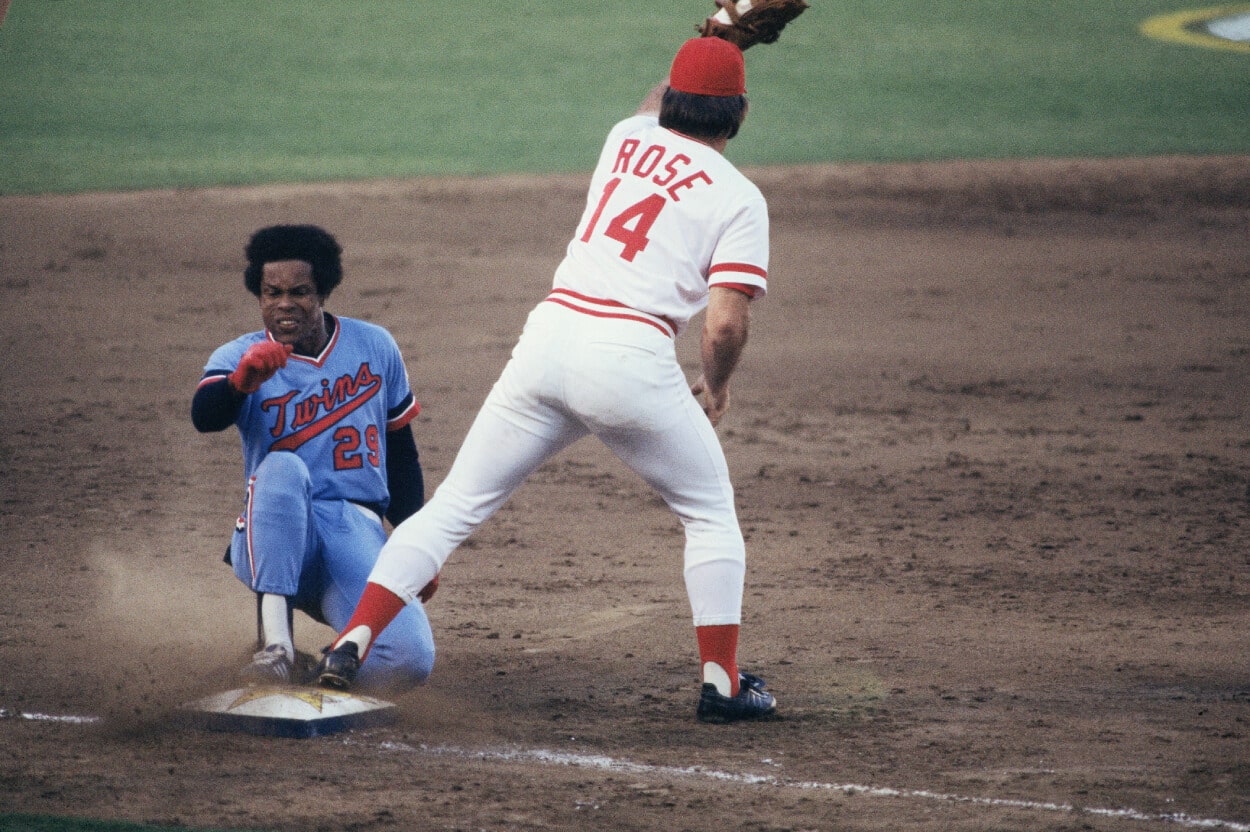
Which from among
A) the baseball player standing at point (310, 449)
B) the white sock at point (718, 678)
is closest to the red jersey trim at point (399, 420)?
the baseball player standing at point (310, 449)

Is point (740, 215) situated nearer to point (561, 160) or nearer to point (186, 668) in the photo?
point (186, 668)

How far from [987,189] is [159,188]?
21.0ft

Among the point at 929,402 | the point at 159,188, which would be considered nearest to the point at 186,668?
the point at 929,402

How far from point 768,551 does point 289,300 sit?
2.20 m

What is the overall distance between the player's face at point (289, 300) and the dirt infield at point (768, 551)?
89 cm

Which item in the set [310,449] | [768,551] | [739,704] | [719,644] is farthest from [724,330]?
[768,551]

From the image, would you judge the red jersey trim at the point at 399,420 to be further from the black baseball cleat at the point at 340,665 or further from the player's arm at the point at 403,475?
the black baseball cleat at the point at 340,665

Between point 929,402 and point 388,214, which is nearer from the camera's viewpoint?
point 929,402

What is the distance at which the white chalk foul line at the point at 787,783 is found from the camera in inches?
130

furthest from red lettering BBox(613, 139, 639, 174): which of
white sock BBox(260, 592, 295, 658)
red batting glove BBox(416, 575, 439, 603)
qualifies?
white sock BBox(260, 592, 295, 658)

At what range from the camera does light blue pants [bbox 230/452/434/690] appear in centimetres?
389

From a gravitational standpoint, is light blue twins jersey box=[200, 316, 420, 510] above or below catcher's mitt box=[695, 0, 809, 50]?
below

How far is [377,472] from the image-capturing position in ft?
13.8

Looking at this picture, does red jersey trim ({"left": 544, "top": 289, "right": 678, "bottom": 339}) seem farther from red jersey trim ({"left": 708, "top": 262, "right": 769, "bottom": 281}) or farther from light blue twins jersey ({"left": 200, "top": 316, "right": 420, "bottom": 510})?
light blue twins jersey ({"left": 200, "top": 316, "right": 420, "bottom": 510})
